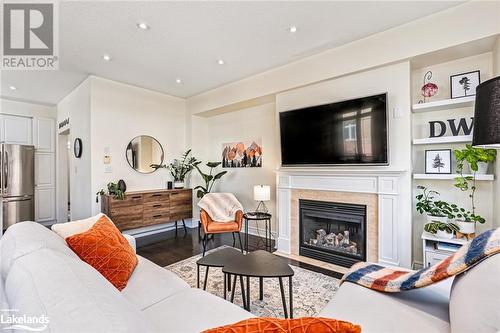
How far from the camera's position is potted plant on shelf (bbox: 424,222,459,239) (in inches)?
92.2

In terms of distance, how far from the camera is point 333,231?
3170 millimetres

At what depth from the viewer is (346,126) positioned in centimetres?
295

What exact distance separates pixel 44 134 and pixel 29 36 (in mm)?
3590

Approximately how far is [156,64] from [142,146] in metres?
1.65

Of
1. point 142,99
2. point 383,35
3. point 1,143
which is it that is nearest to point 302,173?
point 383,35

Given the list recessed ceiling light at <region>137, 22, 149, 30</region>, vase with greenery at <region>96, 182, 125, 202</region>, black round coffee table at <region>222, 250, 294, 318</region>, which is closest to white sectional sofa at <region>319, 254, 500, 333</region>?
black round coffee table at <region>222, 250, 294, 318</region>

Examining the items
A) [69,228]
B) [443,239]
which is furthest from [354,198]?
[69,228]

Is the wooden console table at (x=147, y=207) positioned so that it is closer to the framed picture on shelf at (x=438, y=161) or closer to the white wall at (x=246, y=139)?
the white wall at (x=246, y=139)

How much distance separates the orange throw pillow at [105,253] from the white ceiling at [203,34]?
81.1 inches

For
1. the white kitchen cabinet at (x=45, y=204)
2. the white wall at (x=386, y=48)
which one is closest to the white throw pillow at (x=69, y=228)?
the white wall at (x=386, y=48)

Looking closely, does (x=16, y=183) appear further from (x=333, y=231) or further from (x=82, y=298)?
(x=333, y=231)

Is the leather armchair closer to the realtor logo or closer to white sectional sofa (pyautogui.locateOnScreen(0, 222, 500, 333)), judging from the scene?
white sectional sofa (pyautogui.locateOnScreen(0, 222, 500, 333))

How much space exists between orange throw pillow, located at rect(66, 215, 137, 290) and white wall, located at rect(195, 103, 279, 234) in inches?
101

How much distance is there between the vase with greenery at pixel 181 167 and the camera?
15.9 ft
